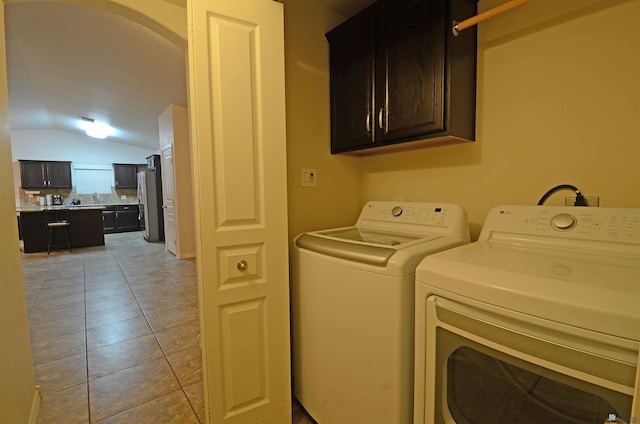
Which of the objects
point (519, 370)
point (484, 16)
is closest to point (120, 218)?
point (484, 16)

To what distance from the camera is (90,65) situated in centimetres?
361

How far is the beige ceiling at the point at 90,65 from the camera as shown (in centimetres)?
259

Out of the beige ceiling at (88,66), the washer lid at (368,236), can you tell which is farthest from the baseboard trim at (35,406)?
the beige ceiling at (88,66)

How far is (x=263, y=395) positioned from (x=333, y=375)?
0.40m

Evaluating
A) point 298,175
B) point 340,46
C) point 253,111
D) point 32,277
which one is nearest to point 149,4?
point 253,111

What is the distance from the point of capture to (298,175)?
170cm

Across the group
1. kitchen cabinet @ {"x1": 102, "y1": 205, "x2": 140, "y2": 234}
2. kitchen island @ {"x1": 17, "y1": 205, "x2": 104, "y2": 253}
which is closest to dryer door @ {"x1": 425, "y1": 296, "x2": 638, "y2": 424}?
kitchen island @ {"x1": 17, "y1": 205, "x2": 104, "y2": 253}

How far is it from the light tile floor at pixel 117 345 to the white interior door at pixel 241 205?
379 millimetres

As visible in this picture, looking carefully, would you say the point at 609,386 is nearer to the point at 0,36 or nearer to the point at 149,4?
the point at 149,4

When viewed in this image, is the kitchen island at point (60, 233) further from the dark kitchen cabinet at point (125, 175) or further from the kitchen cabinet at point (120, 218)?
the dark kitchen cabinet at point (125, 175)

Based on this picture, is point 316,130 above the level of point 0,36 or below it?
below

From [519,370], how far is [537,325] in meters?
0.16

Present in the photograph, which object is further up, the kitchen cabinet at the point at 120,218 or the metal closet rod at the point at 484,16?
the metal closet rod at the point at 484,16

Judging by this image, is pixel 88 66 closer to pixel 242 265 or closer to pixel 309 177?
pixel 309 177
